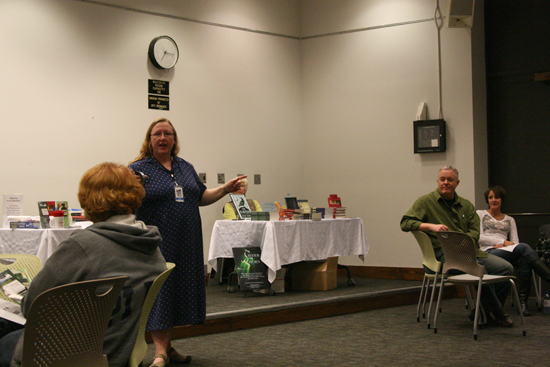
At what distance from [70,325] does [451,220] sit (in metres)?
3.72

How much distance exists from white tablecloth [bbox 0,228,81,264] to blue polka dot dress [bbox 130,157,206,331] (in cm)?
118

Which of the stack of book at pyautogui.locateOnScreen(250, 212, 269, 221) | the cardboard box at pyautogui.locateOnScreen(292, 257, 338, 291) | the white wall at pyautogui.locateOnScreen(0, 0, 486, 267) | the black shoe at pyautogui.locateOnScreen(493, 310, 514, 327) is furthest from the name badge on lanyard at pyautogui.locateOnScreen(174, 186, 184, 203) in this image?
the white wall at pyautogui.locateOnScreen(0, 0, 486, 267)

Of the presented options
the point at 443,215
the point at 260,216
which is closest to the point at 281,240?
the point at 260,216

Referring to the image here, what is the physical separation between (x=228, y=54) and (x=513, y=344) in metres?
4.90

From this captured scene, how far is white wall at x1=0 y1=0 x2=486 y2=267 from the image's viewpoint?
5.97m

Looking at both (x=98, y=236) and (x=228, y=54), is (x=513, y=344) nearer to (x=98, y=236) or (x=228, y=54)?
(x=98, y=236)

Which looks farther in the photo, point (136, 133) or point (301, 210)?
A: point (136, 133)

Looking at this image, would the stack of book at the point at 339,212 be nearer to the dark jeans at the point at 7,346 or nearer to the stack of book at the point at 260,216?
the stack of book at the point at 260,216

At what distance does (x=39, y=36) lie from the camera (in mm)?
5969

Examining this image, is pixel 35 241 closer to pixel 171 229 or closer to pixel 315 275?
pixel 171 229

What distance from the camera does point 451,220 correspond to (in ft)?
15.8

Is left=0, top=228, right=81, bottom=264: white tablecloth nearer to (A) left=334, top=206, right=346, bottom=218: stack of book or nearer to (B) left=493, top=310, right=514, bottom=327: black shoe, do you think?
(A) left=334, top=206, right=346, bottom=218: stack of book

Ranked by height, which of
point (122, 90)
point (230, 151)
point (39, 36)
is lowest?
point (230, 151)

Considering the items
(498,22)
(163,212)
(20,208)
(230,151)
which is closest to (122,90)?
(230,151)
